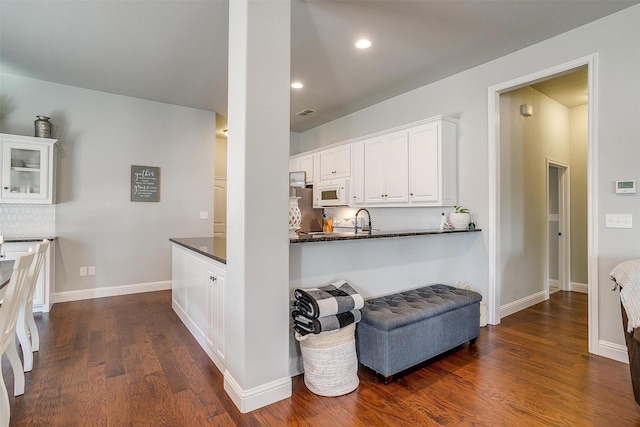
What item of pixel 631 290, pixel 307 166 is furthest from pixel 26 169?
pixel 631 290

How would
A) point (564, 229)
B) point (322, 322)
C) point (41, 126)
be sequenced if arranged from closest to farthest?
point (322, 322)
point (41, 126)
point (564, 229)

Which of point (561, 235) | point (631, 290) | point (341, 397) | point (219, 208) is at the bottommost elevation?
point (341, 397)

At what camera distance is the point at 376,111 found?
4836mm

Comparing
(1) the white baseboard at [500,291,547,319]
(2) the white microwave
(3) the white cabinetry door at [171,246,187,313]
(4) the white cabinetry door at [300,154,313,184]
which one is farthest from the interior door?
(1) the white baseboard at [500,291,547,319]

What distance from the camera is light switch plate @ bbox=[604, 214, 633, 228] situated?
2572mm

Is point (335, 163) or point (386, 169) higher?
point (335, 163)

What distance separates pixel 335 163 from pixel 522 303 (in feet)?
10.4

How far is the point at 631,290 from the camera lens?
1938mm

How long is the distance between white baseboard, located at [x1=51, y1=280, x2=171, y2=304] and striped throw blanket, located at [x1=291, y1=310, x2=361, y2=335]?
3.52m

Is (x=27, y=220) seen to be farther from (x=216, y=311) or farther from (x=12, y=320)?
(x=216, y=311)

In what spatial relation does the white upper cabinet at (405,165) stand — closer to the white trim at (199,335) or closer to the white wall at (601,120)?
the white wall at (601,120)

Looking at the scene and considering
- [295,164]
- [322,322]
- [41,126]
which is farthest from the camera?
[295,164]

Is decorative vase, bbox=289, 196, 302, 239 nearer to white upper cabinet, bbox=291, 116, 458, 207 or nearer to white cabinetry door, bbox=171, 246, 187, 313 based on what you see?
white cabinetry door, bbox=171, 246, 187, 313

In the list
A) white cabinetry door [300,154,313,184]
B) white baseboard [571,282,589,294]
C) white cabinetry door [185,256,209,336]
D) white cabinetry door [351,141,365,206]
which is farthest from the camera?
white cabinetry door [300,154,313,184]
